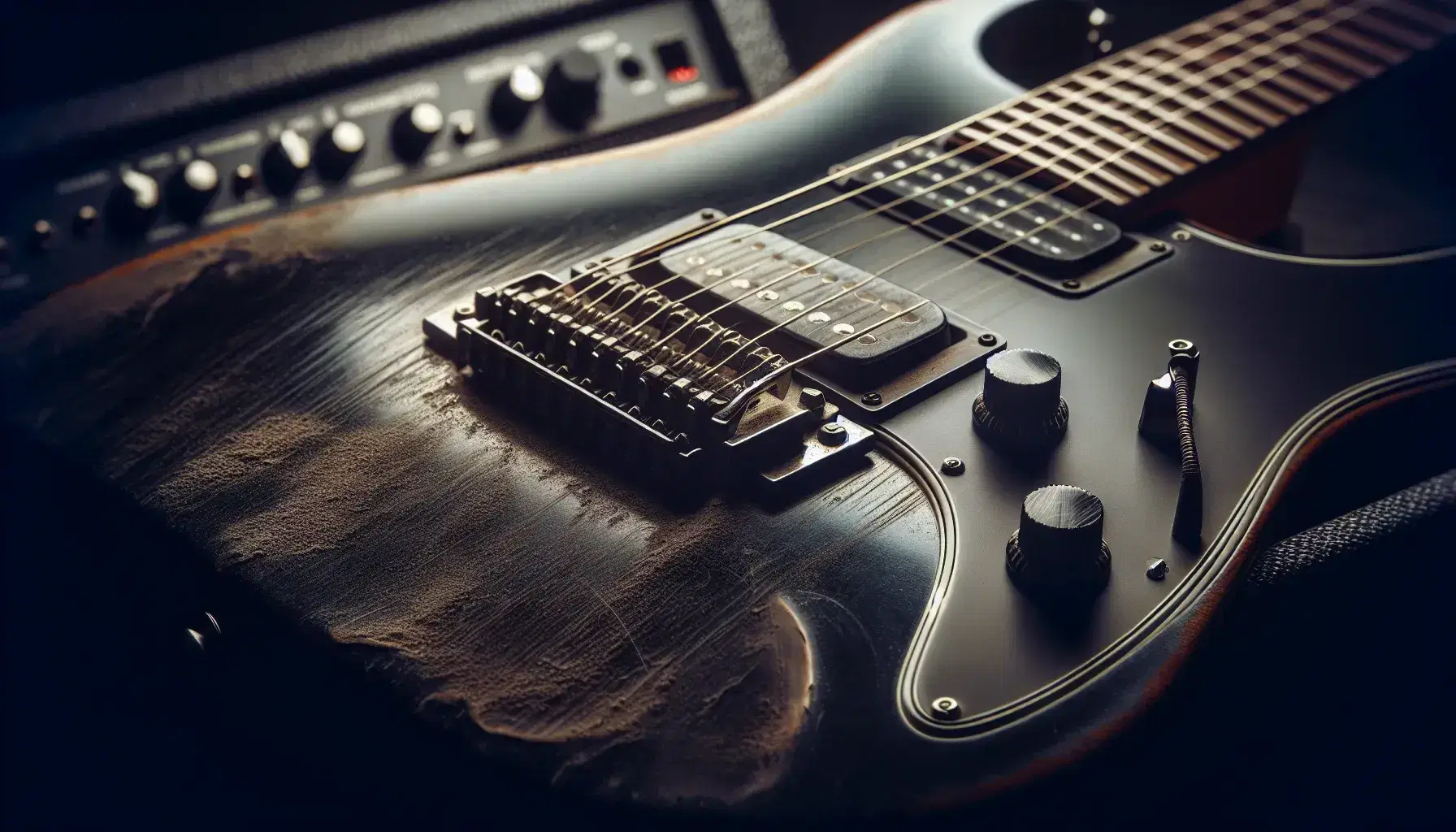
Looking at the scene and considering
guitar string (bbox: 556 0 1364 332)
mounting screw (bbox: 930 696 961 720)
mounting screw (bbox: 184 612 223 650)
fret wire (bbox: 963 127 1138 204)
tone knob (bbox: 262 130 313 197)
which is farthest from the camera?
tone knob (bbox: 262 130 313 197)

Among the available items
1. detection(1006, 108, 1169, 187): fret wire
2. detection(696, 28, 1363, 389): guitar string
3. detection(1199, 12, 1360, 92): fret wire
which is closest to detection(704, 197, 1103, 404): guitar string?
detection(696, 28, 1363, 389): guitar string

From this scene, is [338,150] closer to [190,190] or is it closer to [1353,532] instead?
[190,190]

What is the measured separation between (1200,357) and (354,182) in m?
0.68

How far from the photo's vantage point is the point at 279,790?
0.71 m

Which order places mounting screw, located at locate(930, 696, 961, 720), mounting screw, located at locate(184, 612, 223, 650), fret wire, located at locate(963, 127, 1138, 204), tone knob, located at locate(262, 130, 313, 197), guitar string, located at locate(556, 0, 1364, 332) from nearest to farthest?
mounting screw, located at locate(930, 696, 961, 720) → mounting screw, located at locate(184, 612, 223, 650) → guitar string, located at locate(556, 0, 1364, 332) → fret wire, located at locate(963, 127, 1138, 204) → tone knob, located at locate(262, 130, 313, 197)

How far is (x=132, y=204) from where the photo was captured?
3.24ft

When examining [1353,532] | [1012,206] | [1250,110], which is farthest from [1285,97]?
[1353,532]

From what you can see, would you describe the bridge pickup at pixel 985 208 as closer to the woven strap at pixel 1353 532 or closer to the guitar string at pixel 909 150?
the guitar string at pixel 909 150

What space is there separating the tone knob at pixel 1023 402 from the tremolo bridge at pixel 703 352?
59mm

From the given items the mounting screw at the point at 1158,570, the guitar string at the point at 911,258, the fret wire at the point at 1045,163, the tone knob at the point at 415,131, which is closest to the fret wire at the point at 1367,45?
the guitar string at the point at 911,258

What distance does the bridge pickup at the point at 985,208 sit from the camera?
0.88 meters

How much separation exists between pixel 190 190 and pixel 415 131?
18 centimetres

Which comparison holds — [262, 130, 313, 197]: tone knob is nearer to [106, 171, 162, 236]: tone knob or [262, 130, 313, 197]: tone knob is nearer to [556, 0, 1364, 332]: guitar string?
[106, 171, 162, 236]: tone knob

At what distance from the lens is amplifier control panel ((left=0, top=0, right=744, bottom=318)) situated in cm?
98
